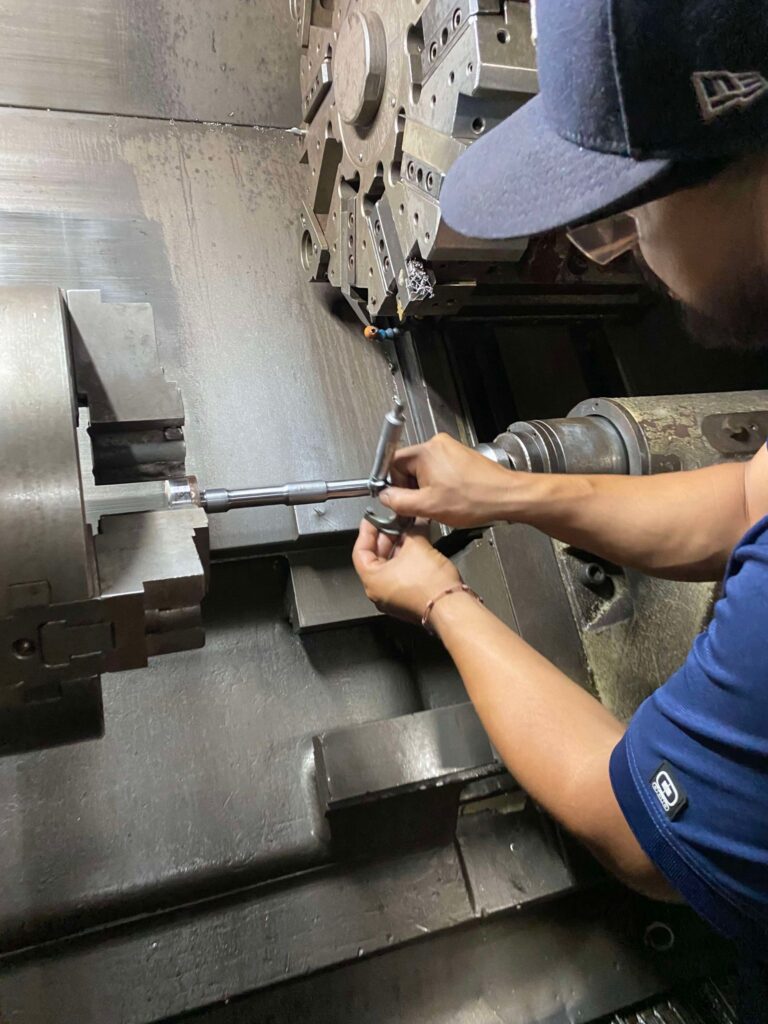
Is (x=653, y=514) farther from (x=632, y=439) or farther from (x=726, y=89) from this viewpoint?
(x=726, y=89)

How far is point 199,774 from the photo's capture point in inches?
39.3

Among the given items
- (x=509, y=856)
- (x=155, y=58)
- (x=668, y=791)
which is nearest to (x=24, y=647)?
(x=668, y=791)

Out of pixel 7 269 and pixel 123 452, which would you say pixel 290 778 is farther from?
pixel 7 269

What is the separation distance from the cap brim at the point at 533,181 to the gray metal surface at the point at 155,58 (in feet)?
2.70

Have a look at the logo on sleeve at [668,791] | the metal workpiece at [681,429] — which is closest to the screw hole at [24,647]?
the logo on sleeve at [668,791]

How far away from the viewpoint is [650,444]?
97cm

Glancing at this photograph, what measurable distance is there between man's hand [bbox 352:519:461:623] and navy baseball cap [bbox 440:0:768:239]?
0.41 metres

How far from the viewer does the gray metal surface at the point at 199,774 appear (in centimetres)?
91

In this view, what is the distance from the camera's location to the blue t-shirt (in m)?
0.48

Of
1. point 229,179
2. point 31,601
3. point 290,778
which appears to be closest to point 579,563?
point 290,778

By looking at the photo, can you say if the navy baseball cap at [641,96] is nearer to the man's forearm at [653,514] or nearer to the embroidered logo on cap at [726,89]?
the embroidered logo on cap at [726,89]

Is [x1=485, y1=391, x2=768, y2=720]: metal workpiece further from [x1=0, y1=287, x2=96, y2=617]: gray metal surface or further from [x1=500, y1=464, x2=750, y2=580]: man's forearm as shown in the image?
[x1=0, y1=287, x2=96, y2=617]: gray metal surface

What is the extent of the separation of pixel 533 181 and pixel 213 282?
731mm

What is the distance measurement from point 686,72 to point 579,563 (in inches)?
28.0
